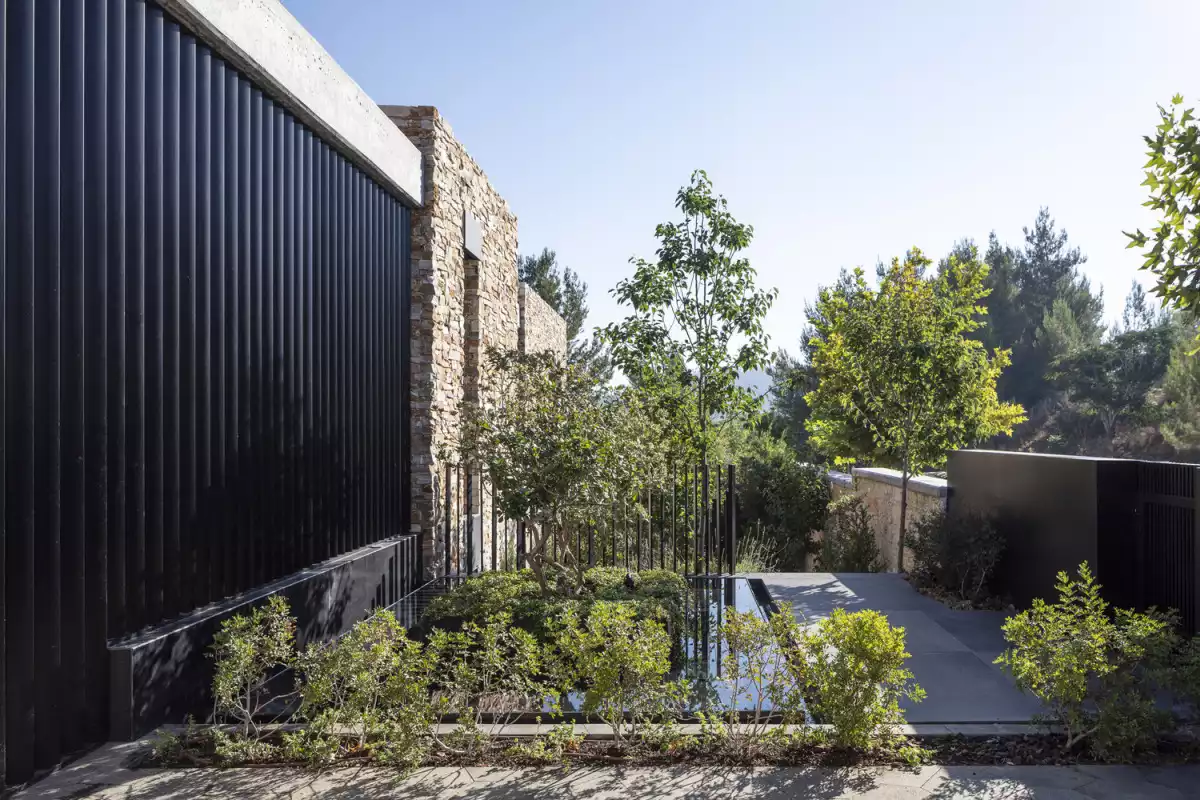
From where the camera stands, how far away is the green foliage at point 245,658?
3.53m

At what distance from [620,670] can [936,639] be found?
322 cm

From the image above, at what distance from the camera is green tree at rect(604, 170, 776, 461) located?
9492 mm

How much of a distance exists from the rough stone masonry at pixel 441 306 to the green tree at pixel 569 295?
1744 centimetres

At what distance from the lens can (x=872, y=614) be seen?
3.74 meters

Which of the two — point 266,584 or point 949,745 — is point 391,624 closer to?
point 266,584

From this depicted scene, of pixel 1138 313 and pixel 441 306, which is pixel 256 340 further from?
pixel 1138 313

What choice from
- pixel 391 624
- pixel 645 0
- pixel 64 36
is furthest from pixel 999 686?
pixel 645 0

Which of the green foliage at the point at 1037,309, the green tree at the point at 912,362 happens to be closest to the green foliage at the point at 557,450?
the green tree at the point at 912,362

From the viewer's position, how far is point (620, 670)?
11.9 feet

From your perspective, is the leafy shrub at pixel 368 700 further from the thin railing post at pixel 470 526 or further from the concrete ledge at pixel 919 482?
the concrete ledge at pixel 919 482

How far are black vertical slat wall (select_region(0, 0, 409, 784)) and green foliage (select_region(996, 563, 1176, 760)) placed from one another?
4.03 meters

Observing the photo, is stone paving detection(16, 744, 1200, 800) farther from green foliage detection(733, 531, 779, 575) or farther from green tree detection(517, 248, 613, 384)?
green tree detection(517, 248, 613, 384)

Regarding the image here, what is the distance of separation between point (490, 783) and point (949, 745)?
2.10 metres

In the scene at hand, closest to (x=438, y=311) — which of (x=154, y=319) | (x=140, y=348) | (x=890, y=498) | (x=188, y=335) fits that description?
(x=188, y=335)
